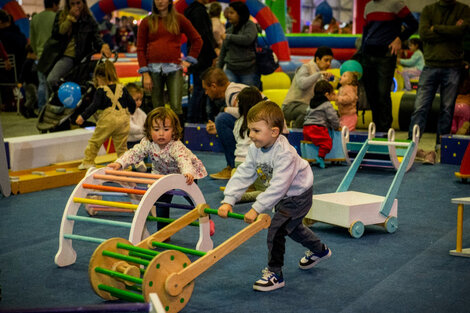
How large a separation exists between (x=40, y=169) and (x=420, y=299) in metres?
4.59

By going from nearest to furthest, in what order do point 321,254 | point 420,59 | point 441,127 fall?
1. point 321,254
2. point 441,127
3. point 420,59

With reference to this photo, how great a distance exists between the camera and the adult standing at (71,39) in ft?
25.8

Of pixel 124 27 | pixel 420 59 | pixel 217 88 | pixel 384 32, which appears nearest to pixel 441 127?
pixel 384 32

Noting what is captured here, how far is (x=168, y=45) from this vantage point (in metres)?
7.07

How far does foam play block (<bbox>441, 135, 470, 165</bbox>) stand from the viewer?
7160 millimetres

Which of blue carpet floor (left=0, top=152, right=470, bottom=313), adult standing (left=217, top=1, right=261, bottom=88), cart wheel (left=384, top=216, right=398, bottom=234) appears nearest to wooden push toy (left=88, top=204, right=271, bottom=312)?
blue carpet floor (left=0, top=152, right=470, bottom=313)

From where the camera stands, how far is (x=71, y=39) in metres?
8.09

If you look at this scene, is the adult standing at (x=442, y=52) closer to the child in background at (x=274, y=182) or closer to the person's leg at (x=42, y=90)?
the child in background at (x=274, y=182)

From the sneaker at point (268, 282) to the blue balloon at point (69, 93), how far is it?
4937mm

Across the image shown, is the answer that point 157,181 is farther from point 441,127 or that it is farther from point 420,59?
point 420,59

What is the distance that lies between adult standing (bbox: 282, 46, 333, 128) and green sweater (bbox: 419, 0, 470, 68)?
121 cm

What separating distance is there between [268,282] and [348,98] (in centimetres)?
484

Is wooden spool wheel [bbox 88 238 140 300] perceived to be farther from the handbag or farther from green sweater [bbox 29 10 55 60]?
green sweater [bbox 29 10 55 60]

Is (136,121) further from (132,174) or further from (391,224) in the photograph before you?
(391,224)
